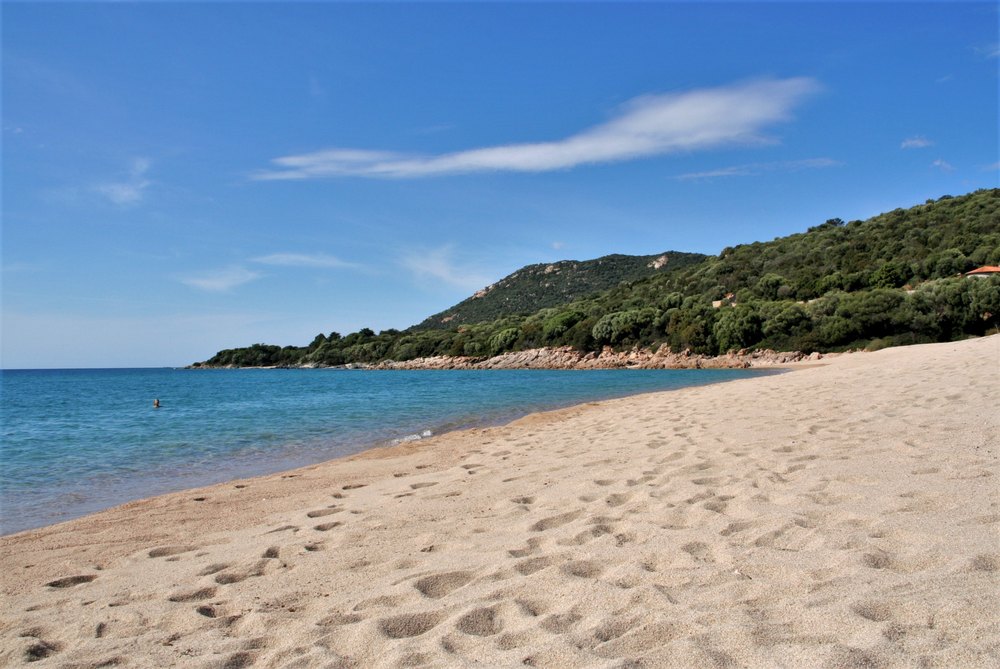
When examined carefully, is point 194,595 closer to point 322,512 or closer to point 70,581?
point 70,581

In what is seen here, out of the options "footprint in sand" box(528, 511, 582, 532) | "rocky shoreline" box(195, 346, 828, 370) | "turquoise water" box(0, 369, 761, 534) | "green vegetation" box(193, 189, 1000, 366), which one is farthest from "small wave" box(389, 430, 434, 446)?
"green vegetation" box(193, 189, 1000, 366)

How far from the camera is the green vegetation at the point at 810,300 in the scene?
39.2 metres

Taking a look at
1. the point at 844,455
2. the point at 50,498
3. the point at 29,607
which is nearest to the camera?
the point at 29,607

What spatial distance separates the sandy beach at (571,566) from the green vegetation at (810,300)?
133ft

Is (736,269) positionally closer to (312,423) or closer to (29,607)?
(312,423)

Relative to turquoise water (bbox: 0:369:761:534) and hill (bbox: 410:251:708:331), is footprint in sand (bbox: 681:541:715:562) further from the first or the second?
hill (bbox: 410:251:708:331)

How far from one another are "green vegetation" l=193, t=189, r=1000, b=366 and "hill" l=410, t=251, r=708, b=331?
35085 millimetres

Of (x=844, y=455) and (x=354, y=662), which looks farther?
(x=844, y=455)

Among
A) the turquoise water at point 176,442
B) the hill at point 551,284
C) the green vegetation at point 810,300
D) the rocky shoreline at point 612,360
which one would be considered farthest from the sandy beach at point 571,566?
the hill at point 551,284

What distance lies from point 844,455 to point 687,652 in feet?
13.2

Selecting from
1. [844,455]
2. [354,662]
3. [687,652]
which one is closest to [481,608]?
[354,662]

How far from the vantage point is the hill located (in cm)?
12325

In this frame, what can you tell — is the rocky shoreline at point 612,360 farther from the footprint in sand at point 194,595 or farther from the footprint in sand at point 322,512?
the footprint in sand at point 194,595

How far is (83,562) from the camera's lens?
428cm
